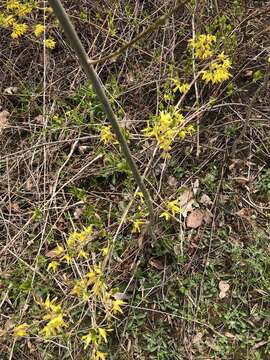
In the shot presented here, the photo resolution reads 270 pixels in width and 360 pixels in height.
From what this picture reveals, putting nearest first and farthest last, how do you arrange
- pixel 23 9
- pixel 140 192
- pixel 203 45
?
pixel 140 192, pixel 203 45, pixel 23 9

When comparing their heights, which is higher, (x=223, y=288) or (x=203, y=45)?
(x=203, y=45)

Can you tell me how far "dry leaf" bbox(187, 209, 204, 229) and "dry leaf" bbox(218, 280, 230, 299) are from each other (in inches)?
16.1

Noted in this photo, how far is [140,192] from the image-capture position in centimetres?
266

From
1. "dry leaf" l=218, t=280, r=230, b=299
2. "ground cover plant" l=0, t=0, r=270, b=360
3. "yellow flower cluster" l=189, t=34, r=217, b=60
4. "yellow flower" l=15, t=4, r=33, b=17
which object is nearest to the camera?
"ground cover plant" l=0, t=0, r=270, b=360

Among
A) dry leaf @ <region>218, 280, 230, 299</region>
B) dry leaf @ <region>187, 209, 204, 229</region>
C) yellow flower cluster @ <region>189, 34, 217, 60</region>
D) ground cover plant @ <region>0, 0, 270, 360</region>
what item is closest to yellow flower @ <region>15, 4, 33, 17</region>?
ground cover plant @ <region>0, 0, 270, 360</region>

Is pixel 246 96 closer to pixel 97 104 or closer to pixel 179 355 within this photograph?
pixel 97 104

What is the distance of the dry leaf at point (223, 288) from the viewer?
107 inches

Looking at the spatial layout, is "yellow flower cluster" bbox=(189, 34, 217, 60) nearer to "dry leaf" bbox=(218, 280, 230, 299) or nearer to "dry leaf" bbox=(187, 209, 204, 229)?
"dry leaf" bbox=(187, 209, 204, 229)

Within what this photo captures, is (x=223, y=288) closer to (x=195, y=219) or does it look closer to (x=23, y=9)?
(x=195, y=219)

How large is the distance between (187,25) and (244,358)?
254cm

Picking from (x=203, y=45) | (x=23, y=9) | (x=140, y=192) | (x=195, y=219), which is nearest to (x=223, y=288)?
(x=195, y=219)

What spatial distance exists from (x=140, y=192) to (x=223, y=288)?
2.60ft

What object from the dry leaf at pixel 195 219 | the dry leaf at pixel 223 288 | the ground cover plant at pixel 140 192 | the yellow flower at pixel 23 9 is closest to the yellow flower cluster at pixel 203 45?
the ground cover plant at pixel 140 192

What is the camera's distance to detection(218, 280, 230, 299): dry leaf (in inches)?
107
